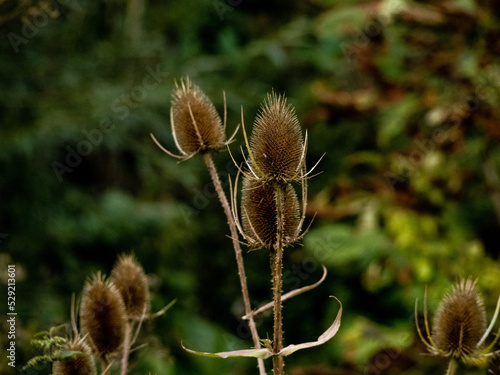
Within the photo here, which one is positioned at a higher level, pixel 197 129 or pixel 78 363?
pixel 197 129

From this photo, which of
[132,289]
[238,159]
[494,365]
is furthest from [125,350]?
[238,159]

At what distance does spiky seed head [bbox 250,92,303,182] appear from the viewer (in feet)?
3.61

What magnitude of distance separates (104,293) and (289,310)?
201 inches

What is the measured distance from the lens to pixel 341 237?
3957mm

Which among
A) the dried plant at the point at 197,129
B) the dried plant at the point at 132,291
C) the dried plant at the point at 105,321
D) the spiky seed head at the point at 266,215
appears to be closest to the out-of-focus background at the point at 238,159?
the dried plant at the point at 132,291


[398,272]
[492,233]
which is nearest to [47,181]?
[398,272]

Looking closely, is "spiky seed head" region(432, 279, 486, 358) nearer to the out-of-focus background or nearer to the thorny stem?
the thorny stem

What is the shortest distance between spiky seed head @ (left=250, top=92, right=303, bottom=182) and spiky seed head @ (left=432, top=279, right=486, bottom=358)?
0.51 meters

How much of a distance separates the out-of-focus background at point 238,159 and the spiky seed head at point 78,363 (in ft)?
3.54

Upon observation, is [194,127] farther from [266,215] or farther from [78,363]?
[78,363]

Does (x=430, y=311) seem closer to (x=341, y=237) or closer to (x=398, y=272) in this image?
(x=398, y=272)

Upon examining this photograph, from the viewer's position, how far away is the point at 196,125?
1346mm

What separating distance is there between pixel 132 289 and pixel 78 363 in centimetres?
27

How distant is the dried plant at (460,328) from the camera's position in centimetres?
116
